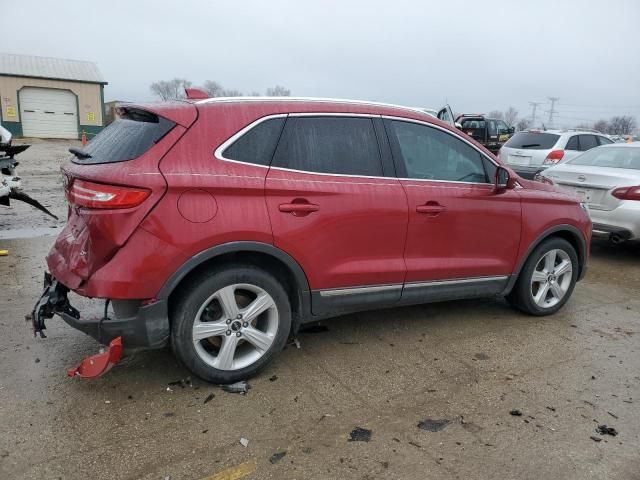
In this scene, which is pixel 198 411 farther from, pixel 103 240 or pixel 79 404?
pixel 103 240

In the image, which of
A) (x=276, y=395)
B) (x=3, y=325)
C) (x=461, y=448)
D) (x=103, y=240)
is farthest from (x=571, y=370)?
(x=3, y=325)

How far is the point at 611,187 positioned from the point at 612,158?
103 cm

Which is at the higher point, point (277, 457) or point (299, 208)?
point (299, 208)

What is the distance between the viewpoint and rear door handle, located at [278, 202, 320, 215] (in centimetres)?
319

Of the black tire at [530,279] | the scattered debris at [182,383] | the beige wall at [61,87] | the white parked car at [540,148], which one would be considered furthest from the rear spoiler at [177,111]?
the beige wall at [61,87]

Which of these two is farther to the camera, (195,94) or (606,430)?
(195,94)

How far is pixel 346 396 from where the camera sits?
3.20 m

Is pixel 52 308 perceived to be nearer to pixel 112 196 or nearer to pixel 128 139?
pixel 112 196

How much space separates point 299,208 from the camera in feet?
10.6

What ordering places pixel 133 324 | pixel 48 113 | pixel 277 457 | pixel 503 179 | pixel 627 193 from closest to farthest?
pixel 277 457
pixel 133 324
pixel 503 179
pixel 627 193
pixel 48 113

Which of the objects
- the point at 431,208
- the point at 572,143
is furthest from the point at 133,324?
the point at 572,143

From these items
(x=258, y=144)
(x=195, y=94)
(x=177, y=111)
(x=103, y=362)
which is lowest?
(x=103, y=362)

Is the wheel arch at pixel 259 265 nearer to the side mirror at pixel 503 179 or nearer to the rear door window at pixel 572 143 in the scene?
the side mirror at pixel 503 179

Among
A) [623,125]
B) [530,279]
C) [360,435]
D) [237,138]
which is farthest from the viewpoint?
[623,125]
